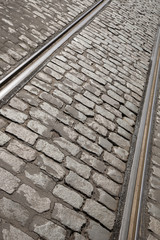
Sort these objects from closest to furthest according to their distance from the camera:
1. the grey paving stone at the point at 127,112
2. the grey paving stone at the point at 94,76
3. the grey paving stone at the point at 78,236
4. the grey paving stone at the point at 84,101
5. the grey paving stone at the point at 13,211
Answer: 1. the grey paving stone at the point at 13,211
2. the grey paving stone at the point at 78,236
3. the grey paving stone at the point at 84,101
4. the grey paving stone at the point at 127,112
5. the grey paving stone at the point at 94,76

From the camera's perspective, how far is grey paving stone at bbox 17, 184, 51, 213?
2.15 meters

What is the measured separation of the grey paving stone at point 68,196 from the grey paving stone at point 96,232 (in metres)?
0.25

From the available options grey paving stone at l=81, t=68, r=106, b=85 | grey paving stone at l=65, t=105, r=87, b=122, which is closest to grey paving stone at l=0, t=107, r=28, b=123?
grey paving stone at l=65, t=105, r=87, b=122

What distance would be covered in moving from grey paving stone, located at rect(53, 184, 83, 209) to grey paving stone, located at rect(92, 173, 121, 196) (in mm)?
364

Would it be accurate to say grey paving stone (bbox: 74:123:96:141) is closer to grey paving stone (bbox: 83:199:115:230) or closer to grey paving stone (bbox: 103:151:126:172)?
grey paving stone (bbox: 103:151:126:172)

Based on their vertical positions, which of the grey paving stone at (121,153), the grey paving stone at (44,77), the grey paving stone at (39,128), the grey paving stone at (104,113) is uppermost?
the grey paving stone at (104,113)

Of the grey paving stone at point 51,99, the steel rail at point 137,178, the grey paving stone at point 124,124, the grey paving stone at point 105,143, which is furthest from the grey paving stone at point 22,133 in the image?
the grey paving stone at point 124,124

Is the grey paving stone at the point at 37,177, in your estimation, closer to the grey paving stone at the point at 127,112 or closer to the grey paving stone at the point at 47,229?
the grey paving stone at the point at 47,229

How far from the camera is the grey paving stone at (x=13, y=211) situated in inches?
78.4

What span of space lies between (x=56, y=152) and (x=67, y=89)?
1.39 metres

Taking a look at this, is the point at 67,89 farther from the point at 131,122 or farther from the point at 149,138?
the point at 149,138

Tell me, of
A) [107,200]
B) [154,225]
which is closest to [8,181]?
[107,200]

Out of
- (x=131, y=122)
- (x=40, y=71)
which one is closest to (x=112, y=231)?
(x=131, y=122)

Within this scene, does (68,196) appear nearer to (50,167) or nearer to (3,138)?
(50,167)
